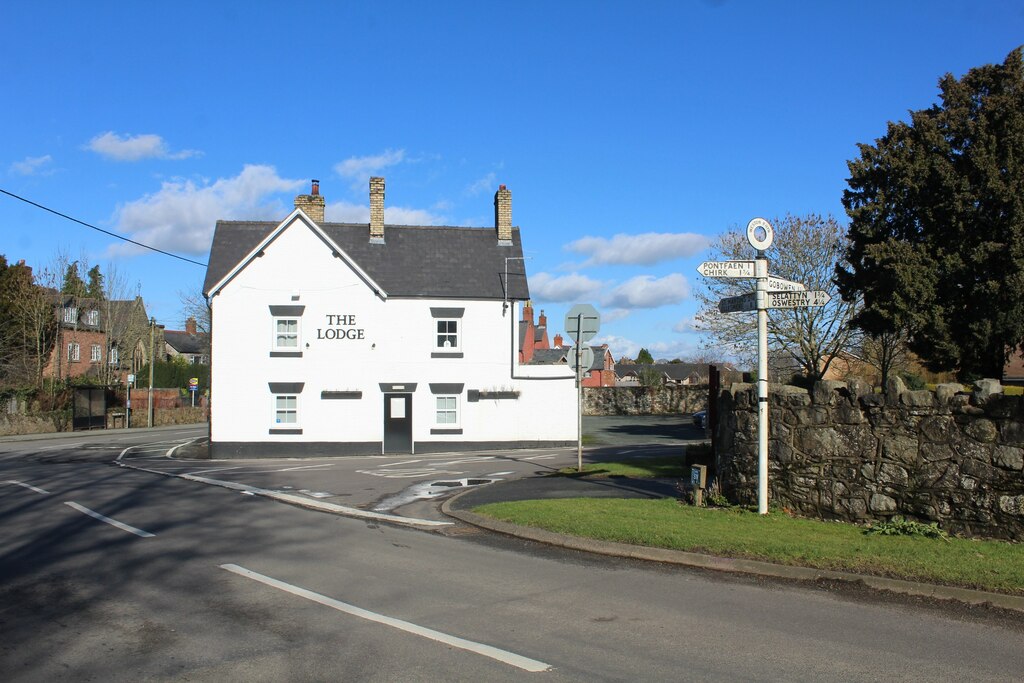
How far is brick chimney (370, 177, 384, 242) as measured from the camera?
1328 inches

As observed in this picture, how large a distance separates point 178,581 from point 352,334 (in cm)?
2263

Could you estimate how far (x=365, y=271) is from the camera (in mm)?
31781

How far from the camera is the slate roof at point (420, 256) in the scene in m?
32.0

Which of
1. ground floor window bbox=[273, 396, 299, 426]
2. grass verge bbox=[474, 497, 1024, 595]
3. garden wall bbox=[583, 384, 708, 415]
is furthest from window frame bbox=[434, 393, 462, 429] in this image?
garden wall bbox=[583, 384, 708, 415]

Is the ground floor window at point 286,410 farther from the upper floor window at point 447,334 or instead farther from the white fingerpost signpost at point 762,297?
the white fingerpost signpost at point 762,297

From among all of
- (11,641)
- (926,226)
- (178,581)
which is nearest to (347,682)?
(11,641)

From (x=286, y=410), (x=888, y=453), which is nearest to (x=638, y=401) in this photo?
(x=286, y=410)

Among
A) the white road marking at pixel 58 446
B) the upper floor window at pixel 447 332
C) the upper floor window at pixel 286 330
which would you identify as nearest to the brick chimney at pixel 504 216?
the upper floor window at pixel 447 332

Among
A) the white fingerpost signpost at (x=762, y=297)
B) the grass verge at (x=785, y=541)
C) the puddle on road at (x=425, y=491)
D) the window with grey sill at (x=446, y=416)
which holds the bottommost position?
the puddle on road at (x=425, y=491)

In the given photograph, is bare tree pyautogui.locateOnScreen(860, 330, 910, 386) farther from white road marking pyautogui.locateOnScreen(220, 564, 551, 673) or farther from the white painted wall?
white road marking pyautogui.locateOnScreen(220, 564, 551, 673)

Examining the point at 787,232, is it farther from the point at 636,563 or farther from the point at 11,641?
the point at 11,641

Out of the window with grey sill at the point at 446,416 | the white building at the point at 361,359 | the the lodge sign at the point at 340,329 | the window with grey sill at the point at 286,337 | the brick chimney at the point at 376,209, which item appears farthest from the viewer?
the brick chimney at the point at 376,209

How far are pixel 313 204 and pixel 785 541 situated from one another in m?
27.1

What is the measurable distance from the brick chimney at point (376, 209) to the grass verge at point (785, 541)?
22.3 meters
